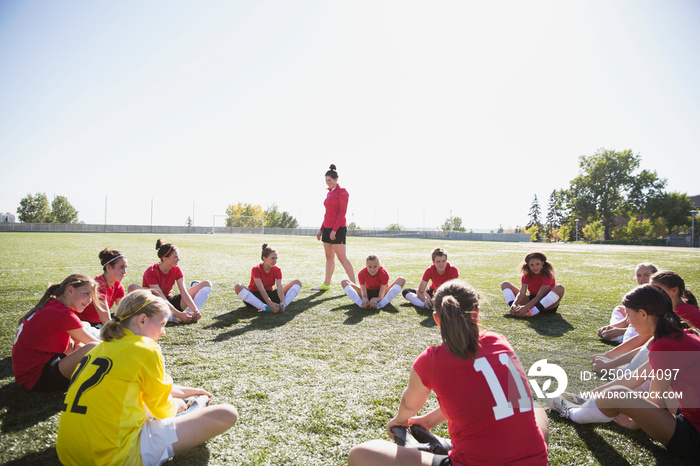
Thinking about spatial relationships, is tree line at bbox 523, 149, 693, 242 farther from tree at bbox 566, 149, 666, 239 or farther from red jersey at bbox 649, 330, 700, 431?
red jersey at bbox 649, 330, 700, 431

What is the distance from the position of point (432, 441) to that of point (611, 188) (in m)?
82.5

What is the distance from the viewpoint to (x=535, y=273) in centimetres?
607

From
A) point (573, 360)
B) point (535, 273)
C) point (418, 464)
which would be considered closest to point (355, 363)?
point (418, 464)

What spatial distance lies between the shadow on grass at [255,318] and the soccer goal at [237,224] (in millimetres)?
53524

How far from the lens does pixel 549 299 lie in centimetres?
565

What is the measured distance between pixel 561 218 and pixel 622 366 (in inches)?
4291

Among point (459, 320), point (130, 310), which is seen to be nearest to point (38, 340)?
point (130, 310)

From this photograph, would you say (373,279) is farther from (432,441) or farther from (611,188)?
(611,188)

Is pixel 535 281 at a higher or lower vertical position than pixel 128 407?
higher

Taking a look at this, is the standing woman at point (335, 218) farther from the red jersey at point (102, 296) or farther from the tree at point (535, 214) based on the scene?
the tree at point (535, 214)

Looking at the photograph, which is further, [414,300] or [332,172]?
[332,172]

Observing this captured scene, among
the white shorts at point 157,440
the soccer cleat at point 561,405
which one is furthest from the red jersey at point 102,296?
the soccer cleat at point 561,405

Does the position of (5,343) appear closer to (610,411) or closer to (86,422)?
(86,422)

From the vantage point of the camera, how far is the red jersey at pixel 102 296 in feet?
14.0
